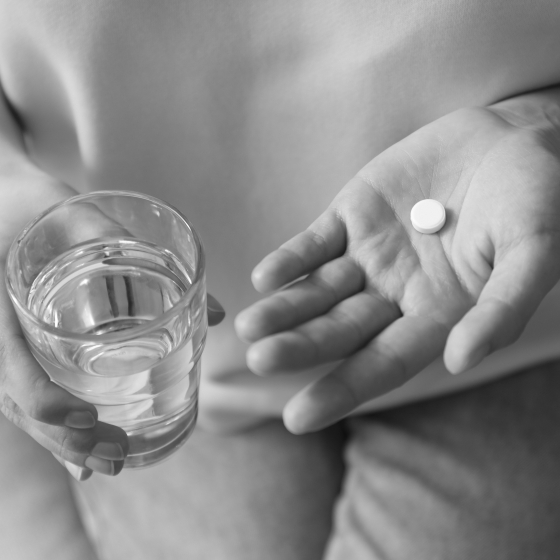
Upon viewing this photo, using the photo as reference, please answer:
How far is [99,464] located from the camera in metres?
0.79

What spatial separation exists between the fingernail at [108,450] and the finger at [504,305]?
1.15 feet

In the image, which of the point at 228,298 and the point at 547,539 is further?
the point at 228,298

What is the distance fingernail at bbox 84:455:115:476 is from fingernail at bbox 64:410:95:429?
0.11 meters

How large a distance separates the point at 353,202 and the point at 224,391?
39 cm

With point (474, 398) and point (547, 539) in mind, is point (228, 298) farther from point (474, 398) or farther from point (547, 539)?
point (547, 539)

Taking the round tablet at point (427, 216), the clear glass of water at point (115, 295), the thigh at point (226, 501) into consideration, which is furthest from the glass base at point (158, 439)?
the round tablet at point (427, 216)

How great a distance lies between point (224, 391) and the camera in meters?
1.11

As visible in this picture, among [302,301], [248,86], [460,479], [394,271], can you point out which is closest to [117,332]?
[302,301]

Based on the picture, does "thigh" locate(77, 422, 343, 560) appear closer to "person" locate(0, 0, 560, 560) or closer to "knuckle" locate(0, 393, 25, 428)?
"person" locate(0, 0, 560, 560)

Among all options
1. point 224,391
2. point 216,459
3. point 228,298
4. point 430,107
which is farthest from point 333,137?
A: point 216,459

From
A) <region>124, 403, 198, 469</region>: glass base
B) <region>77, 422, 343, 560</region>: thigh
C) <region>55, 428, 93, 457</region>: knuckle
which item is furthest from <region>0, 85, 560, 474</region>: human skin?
<region>77, 422, 343, 560</region>: thigh

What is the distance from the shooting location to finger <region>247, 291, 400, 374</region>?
687 mm

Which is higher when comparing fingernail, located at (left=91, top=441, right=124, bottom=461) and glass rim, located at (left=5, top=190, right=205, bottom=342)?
glass rim, located at (left=5, top=190, right=205, bottom=342)

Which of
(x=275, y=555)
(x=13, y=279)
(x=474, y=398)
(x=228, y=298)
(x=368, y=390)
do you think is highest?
(x=13, y=279)
